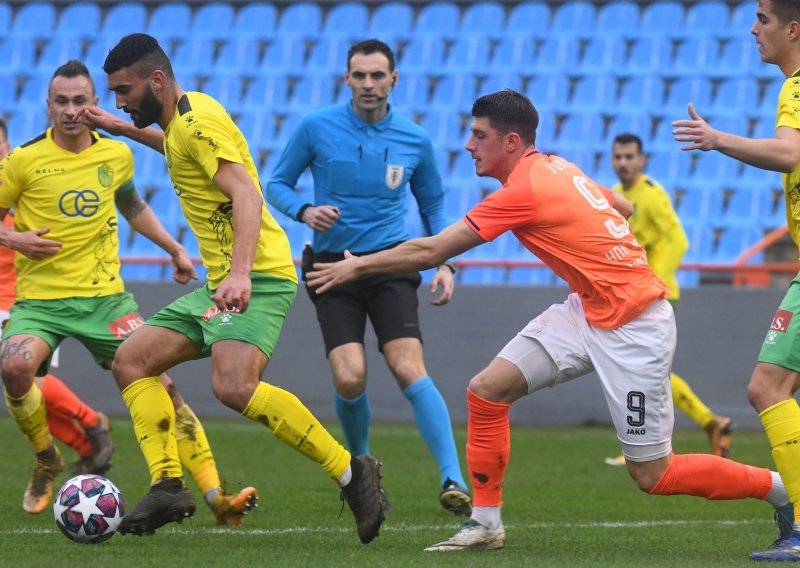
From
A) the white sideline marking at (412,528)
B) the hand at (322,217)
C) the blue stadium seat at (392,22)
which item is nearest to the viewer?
the white sideline marking at (412,528)

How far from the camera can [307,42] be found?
18.5 metres

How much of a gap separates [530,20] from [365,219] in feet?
36.9

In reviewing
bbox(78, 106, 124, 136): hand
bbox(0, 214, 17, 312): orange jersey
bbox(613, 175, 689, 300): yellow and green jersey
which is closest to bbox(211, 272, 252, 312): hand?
bbox(78, 106, 124, 136): hand

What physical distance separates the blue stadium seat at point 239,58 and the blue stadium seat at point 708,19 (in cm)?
598

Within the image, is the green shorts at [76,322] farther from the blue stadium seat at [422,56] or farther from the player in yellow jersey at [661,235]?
the blue stadium seat at [422,56]

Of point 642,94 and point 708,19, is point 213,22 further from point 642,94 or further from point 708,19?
point 708,19

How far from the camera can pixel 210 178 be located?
5.43m

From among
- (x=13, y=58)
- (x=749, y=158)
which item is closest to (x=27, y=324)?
(x=749, y=158)

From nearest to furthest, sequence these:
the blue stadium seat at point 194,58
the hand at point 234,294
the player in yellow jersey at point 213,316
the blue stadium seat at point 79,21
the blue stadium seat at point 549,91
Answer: the hand at point 234,294 < the player in yellow jersey at point 213,316 < the blue stadium seat at point 549,91 < the blue stadium seat at point 194,58 < the blue stadium seat at point 79,21

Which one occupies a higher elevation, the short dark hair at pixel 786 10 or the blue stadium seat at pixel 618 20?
the blue stadium seat at pixel 618 20

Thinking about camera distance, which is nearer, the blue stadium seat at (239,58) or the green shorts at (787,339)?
the green shorts at (787,339)

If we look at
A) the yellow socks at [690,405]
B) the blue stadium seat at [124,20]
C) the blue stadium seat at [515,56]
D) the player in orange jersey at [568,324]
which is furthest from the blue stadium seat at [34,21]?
the player in orange jersey at [568,324]

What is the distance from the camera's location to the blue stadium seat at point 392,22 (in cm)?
1816

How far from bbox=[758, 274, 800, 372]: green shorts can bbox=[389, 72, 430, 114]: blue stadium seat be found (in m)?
12.5
